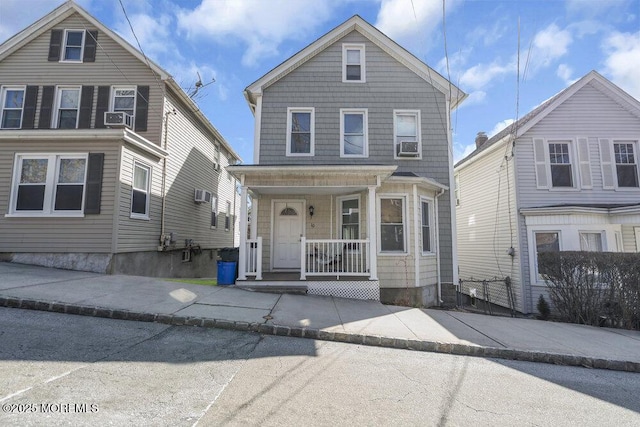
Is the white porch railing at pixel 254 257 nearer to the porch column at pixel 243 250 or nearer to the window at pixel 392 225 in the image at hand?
the porch column at pixel 243 250

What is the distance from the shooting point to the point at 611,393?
12.4ft

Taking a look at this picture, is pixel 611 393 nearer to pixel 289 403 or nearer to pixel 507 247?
pixel 289 403

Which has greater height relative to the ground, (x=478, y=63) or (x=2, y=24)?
(x=2, y=24)

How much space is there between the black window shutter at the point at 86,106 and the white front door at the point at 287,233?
719cm

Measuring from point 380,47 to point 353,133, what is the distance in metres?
3.35

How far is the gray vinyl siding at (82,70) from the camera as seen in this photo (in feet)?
36.9

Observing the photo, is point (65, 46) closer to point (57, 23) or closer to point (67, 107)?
point (57, 23)

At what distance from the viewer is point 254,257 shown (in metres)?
8.52

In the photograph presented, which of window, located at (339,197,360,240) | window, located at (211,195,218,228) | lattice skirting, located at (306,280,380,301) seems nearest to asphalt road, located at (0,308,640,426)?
lattice skirting, located at (306,280,380,301)

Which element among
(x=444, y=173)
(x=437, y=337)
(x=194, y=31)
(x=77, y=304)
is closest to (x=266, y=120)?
(x=194, y=31)

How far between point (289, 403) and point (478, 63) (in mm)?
8957

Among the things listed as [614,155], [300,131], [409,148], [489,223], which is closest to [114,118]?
[300,131]

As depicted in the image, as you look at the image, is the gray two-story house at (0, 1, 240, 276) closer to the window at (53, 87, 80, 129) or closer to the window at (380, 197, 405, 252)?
the window at (53, 87, 80, 129)

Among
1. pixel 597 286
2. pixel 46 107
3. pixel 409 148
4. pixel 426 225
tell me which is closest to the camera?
pixel 597 286
